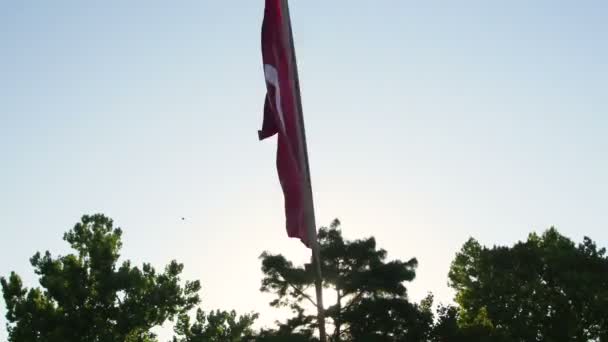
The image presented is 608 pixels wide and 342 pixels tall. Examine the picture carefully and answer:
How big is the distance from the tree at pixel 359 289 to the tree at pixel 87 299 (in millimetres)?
6518

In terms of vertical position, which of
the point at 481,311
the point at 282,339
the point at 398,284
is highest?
the point at 481,311

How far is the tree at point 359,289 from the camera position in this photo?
76.5ft

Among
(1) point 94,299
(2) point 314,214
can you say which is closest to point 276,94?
(2) point 314,214

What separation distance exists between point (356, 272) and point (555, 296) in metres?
17.2

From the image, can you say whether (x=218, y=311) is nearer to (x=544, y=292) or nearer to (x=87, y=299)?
(x=87, y=299)

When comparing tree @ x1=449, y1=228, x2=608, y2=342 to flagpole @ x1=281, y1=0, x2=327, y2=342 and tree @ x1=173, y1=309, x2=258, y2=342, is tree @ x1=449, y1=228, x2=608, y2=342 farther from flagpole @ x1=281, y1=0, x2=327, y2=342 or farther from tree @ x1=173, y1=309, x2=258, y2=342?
flagpole @ x1=281, y1=0, x2=327, y2=342

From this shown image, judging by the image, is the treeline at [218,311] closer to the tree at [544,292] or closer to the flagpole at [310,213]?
the tree at [544,292]

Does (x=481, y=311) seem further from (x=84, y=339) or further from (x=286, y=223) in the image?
(x=286, y=223)

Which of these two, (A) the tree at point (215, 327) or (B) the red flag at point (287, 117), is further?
(A) the tree at point (215, 327)

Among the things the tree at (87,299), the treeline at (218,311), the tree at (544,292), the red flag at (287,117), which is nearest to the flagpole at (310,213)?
the red flag at (287,117)

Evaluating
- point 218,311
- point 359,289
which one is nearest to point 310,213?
point 359,289

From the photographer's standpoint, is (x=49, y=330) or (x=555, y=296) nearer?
(x=49, y=330)

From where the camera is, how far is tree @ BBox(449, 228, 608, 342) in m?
32.8

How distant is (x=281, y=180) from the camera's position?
706 cm
